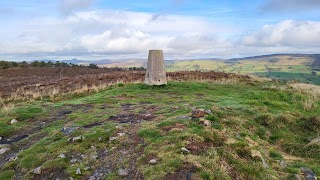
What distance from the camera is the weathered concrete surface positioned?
2062 cm

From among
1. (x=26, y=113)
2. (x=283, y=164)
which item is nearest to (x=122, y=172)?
(x=283, y=164)

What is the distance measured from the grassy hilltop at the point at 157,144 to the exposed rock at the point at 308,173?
4.5 inches

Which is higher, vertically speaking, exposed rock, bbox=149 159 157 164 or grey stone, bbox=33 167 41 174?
exposed rock, bbox=149 159 157 164

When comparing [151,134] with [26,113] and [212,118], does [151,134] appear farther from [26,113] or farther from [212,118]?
[26,113]

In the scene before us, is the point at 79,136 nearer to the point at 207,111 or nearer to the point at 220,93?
the point at 207,111

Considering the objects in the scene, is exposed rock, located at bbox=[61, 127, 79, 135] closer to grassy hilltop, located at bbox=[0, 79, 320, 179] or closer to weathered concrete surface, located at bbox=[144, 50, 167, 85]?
grassy hilltop, located at bbox=[0, 79, 320, 179]

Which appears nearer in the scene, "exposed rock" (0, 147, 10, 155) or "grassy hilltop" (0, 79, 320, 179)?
"grassy hilltop" (0, 79, 320, 179)

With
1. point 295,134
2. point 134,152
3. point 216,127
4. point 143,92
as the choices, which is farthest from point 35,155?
point 143,92

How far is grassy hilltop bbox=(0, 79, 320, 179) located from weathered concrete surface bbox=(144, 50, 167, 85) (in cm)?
683

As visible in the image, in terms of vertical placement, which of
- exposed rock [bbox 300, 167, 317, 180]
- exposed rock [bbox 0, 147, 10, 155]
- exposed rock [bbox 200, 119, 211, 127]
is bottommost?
exposed rock [bbox 300, 167, 317, 180]

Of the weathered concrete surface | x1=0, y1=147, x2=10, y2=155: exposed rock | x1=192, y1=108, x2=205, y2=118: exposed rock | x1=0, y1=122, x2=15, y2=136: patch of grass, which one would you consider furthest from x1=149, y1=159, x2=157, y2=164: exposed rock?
the weathered concrete surface

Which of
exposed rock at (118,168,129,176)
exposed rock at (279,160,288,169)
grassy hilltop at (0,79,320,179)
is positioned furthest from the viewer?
exposed rock at (279,160,288,169)

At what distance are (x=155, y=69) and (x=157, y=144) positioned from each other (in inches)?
516

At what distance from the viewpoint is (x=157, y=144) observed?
8227 millimetres
